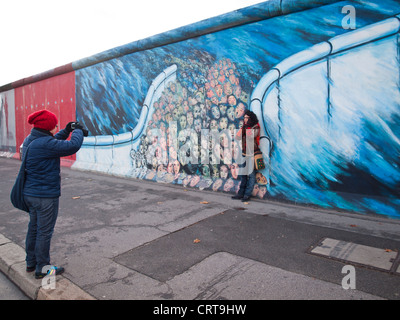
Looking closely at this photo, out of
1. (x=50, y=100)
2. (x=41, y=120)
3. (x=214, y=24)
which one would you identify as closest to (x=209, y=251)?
(x=41, y=120)

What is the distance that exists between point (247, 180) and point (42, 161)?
400cm

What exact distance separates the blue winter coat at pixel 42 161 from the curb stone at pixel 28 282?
0.91 meters

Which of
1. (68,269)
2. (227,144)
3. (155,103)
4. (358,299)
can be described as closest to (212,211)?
(227,144)

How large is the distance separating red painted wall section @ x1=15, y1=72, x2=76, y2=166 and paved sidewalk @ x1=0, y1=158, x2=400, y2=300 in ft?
21.2

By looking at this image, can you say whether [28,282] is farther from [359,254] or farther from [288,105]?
[288,105]

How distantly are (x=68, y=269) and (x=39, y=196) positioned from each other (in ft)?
3.01

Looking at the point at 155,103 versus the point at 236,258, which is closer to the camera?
the point at 236,258

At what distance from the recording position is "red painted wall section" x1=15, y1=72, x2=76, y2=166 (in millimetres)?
11383

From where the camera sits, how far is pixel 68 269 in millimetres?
Answer: 3256

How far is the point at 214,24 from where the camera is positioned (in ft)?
21.2

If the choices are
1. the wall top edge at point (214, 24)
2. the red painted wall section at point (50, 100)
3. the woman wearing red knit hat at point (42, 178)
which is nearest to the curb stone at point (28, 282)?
the woman wearing red knit hat at point (42, 178)

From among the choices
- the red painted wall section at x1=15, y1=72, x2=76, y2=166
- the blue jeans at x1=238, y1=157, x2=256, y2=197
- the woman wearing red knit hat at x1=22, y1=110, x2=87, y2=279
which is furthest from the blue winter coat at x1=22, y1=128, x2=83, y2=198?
the red painted wall section at x1=15, y1=72, x2=76, y2=166

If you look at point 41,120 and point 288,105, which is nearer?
point 41,120
